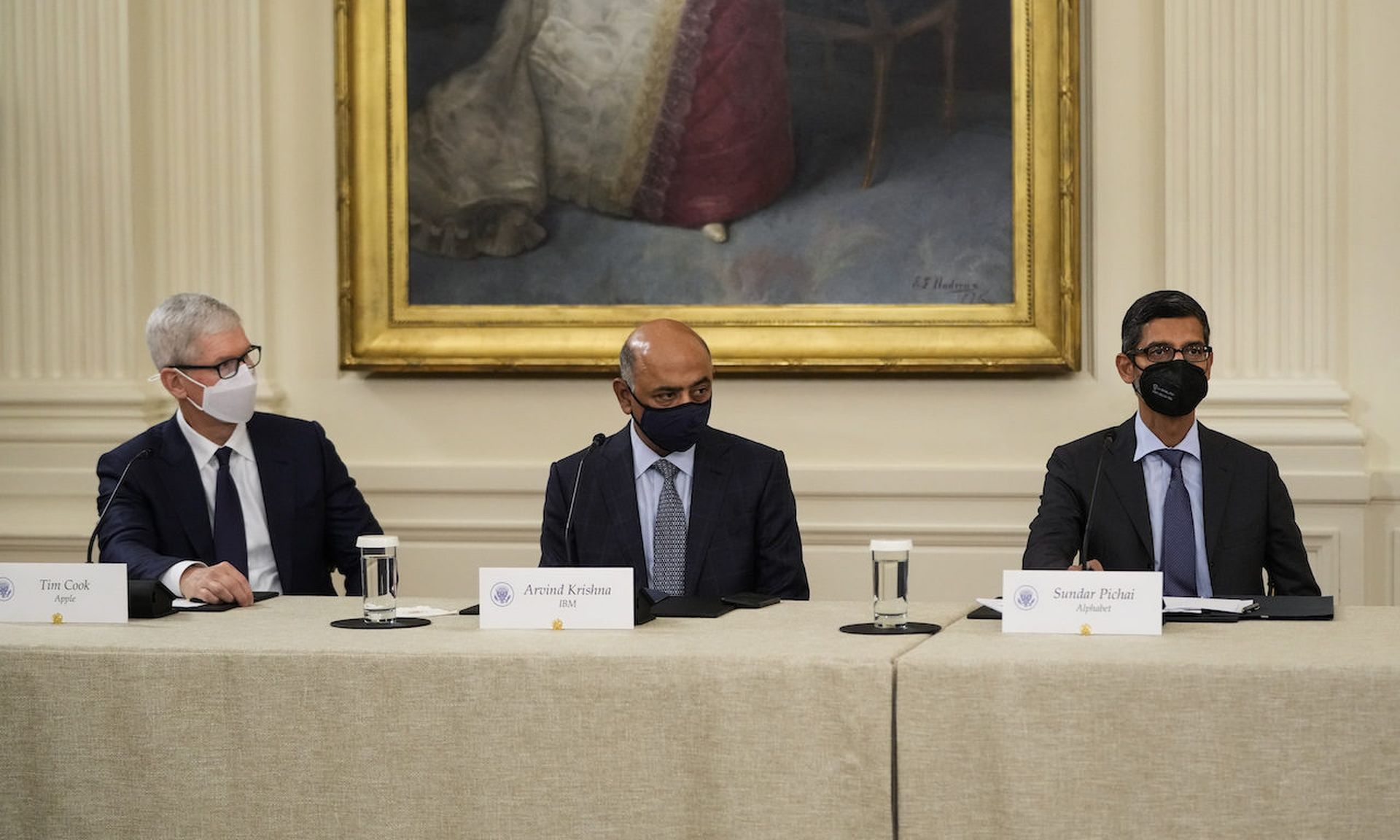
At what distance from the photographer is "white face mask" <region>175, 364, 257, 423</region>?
3389mm

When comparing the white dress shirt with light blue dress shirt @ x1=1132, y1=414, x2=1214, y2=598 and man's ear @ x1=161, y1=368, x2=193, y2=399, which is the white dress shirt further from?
light blue dress shirt @ x1=1132, y1=414, x2=1214, y2=598

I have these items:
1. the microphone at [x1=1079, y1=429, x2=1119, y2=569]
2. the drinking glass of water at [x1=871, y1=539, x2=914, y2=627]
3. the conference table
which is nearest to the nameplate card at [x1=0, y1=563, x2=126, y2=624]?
the conference table

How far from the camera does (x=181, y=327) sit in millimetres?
3412

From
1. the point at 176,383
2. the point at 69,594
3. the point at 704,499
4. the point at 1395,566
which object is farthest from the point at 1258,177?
the point at 69,594

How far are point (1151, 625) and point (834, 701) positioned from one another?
1.81 feet

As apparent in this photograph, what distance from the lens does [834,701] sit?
7.00 feet

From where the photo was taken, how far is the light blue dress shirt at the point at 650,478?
3.43 meters

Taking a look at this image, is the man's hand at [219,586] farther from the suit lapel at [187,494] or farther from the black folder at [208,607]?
the suit lapel at [187,494]

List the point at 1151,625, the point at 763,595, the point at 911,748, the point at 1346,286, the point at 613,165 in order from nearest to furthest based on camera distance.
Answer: the point at 911,748, the point at 1151,625, the point at 763,595, the point at 1346,286, the point at 613,165

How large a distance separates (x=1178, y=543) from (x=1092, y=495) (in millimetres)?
206

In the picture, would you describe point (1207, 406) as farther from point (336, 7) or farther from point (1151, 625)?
point (336, 7)

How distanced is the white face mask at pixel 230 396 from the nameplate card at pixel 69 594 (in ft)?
2.50

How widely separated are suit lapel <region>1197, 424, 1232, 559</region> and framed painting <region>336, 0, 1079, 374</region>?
1332mm

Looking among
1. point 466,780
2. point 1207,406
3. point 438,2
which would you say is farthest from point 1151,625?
point 438,2
